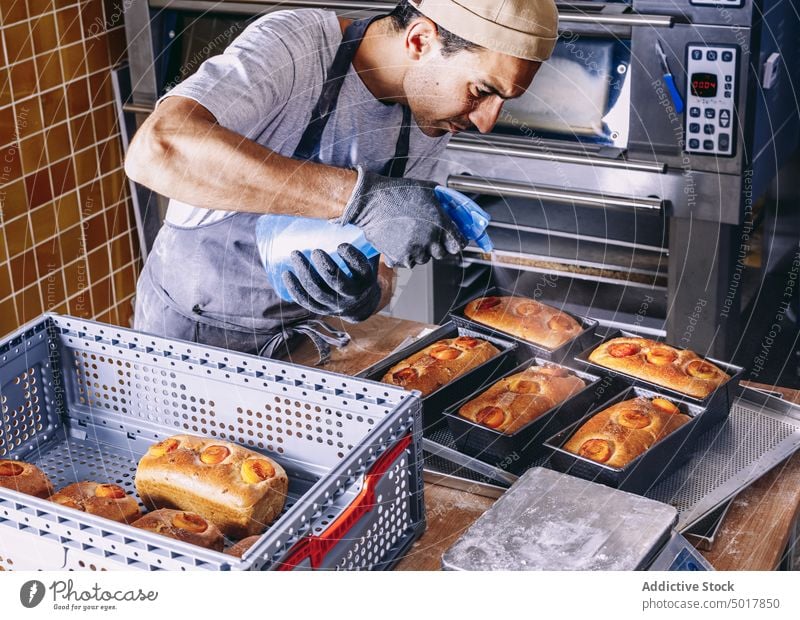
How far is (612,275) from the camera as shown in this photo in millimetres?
1573

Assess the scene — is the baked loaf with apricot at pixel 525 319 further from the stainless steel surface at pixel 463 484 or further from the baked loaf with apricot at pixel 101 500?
the baked loaf with apricot at pixel 101 500

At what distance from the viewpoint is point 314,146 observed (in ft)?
3.73

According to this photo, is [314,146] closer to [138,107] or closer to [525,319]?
[525,319]

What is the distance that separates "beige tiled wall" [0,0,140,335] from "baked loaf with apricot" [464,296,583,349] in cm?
88

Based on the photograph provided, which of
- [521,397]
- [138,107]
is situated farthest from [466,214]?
[138,107]

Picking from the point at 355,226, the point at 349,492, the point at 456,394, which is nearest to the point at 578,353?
the point at 456,394

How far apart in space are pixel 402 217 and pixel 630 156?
0.62m

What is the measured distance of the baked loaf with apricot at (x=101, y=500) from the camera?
2.78 ft

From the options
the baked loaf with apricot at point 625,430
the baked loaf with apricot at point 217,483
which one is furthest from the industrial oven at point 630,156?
the baked loaf with apricot at point 217,483

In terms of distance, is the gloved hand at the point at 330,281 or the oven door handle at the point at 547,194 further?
the oven door handle at the point at 547,194

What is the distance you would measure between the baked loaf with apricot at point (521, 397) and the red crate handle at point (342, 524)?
6.5 inches

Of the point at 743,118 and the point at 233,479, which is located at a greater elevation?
the point at 743,118
